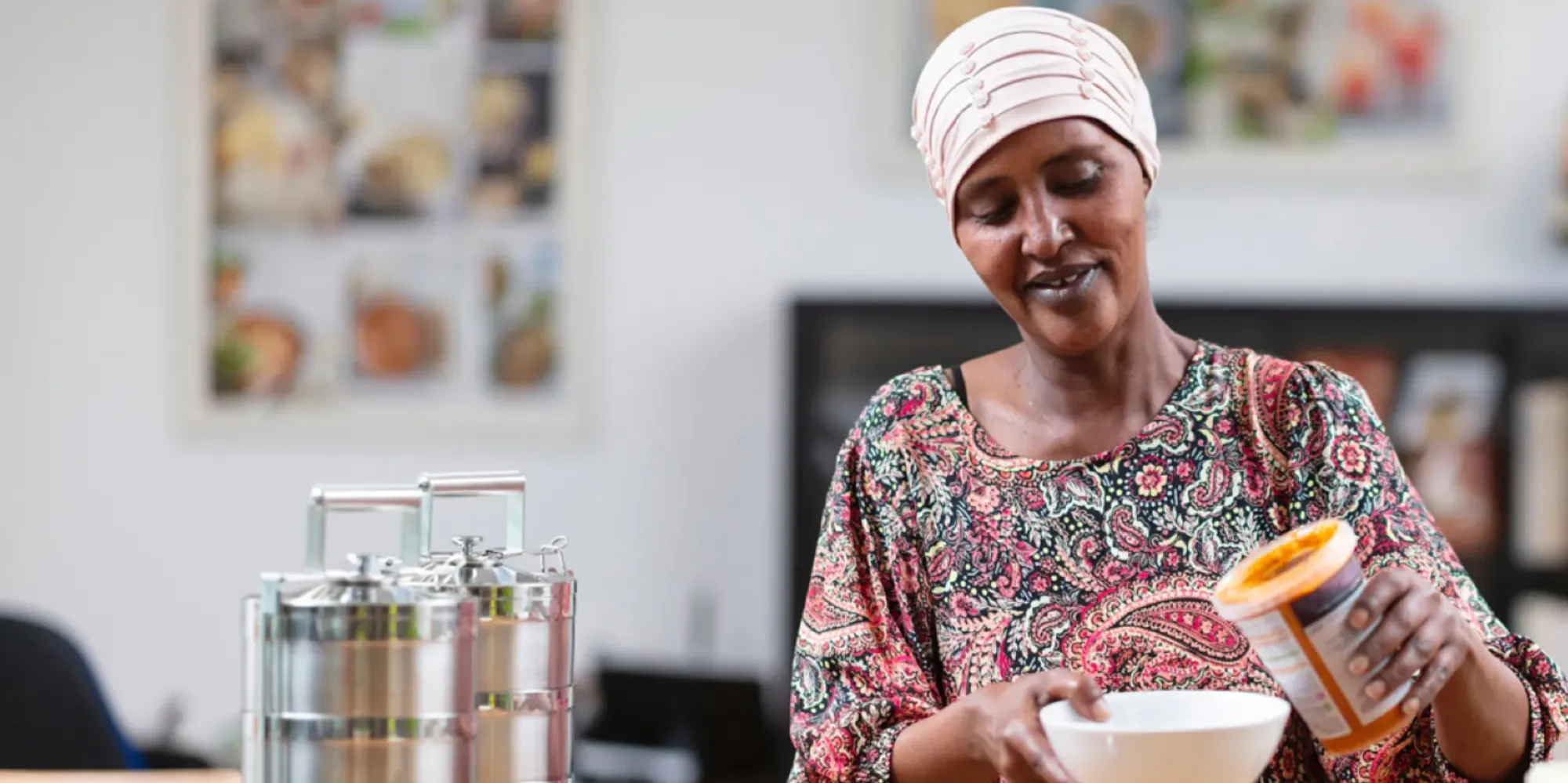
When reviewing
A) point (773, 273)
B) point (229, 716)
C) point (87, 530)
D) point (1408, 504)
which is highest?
point (773, 273)

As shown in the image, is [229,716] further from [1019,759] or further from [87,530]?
[1019,759]

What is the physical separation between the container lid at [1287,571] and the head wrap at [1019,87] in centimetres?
38

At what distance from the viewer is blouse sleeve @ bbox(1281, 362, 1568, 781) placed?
44.2 inches

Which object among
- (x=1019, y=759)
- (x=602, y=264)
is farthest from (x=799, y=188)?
(x=1019, y=759)

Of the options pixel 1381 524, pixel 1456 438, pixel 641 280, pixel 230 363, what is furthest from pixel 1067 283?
pixel 230 363

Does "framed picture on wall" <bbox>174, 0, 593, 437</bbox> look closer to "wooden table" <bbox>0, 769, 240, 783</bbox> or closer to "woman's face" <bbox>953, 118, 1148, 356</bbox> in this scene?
"wooden table" <bbox>0, 769, 240, 783</bbox>

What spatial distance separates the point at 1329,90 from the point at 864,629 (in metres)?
2.57

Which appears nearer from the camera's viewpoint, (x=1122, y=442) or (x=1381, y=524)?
(x=1381, y=524)

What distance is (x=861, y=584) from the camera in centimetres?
129

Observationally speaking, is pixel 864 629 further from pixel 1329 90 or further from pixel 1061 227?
pixel 1329 90

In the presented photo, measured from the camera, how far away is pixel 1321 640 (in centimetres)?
92

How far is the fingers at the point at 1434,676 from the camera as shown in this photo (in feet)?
3.15

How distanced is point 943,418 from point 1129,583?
214 mm

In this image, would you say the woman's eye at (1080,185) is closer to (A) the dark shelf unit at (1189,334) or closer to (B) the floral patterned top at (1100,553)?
(B) the floral patterned top at (1100,553)
